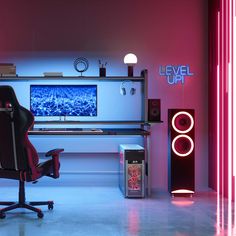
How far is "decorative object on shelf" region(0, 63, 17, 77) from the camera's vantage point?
196 inches

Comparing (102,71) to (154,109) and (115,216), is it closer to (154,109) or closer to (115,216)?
(154,109)

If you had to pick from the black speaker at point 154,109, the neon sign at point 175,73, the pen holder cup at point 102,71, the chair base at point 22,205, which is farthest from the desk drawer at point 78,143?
the chair base at point 22,205

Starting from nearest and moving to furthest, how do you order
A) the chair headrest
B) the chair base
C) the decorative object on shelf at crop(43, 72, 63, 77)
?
the chair headrest → the chair base → the decorative object on shelf at crop(43, 72, 63, 77)

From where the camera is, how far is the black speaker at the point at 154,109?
4.86 m

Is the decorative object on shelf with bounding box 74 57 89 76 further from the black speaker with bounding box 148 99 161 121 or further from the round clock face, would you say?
the black speaker with bounding box 148 99 161 121

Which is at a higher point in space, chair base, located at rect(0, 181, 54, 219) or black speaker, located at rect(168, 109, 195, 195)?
black speaker, located at rect(168, 109, 195, 195)

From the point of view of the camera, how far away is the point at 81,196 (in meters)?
4.73

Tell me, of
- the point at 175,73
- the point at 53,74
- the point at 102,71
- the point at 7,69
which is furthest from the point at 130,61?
the point at 7,69

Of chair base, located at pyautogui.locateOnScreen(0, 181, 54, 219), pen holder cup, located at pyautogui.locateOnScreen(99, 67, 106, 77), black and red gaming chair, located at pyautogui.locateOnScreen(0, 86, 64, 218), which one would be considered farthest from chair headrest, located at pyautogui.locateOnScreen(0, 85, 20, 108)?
pen holder cup, located at pyautogui.locateOnScreen(99, 67, 106, 77)

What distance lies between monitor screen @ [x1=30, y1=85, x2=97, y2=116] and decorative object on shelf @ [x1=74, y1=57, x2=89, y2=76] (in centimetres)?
28

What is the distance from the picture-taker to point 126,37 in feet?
17.4

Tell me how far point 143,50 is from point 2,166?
2.40 metres

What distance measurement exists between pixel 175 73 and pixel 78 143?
4.86 feet

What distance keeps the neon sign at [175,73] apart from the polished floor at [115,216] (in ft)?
4.62
